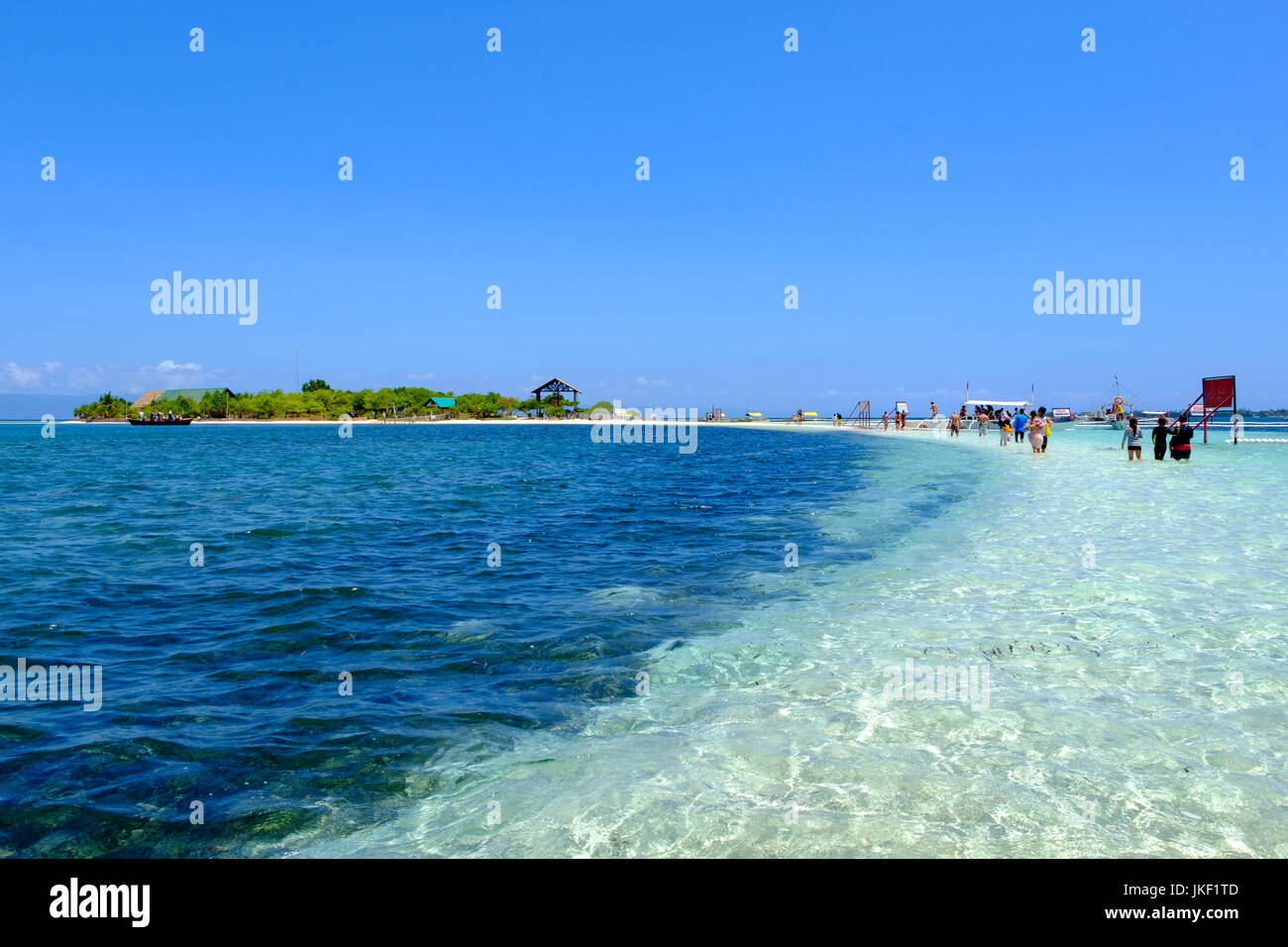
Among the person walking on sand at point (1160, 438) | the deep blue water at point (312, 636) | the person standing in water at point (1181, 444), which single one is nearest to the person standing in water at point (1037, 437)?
the person walking on sand at point (1160, 438)

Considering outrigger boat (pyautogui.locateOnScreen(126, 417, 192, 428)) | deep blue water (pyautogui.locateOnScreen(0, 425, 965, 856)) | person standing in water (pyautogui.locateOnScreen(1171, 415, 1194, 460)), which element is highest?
outrigger boat (pyautogui.locateOnScreen(126, 417, 192, 428))

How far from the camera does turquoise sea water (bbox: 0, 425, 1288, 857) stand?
4.61m

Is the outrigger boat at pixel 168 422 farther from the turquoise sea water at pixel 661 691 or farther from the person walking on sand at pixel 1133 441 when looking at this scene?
the person walking on sand at pixel 1133 441

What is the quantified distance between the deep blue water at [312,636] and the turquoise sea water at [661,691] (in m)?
0.05

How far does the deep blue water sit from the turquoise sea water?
0.05 m

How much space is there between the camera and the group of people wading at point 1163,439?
31406 mm

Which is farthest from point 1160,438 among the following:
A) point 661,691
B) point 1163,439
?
point 661,691

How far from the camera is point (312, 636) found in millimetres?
9133

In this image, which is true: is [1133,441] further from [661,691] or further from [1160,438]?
[661,691]

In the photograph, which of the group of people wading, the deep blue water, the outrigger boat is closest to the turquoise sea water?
the deep blue water

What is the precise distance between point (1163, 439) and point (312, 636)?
35721 millimetres

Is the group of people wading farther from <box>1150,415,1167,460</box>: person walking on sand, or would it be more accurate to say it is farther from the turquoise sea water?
the turquoise sea water
